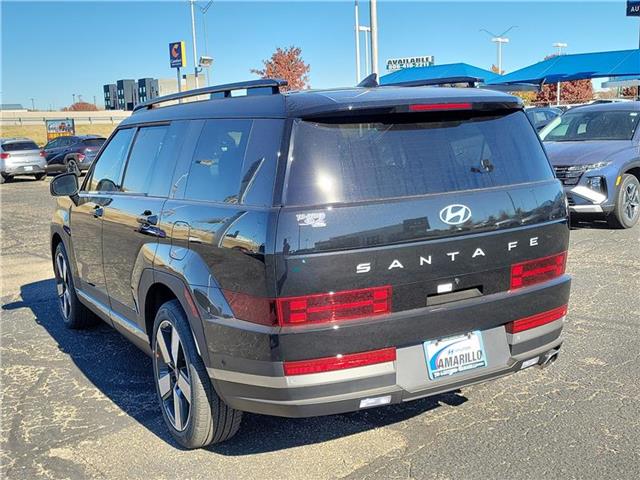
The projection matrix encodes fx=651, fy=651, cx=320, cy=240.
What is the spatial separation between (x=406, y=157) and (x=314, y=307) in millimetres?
872

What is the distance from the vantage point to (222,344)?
3.08 meters

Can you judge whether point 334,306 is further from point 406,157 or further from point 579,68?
point 579,68

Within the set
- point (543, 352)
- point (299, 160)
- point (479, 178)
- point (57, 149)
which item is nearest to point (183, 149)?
point (299, 160)

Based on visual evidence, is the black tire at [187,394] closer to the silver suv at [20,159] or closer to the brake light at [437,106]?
the brake light at [437,106]

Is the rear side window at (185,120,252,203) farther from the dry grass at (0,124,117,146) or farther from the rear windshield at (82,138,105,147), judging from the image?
the dry grass at (0,124,117,146)

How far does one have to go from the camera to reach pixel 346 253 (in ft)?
9.32

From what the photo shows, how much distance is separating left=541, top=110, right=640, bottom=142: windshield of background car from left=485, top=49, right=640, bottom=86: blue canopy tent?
41.8 feet

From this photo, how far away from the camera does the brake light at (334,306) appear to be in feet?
9.23

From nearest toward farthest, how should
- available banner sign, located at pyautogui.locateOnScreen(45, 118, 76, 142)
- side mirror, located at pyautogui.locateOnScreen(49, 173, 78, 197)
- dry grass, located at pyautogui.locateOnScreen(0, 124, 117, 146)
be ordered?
side mirror, located at pyautogui.locateOnScreen(49, 173, 78, 197) < available banner sign, located at pyautogui.locateOnScreen(45, 118, 76, 142) < dry grass, located at pyautogui.locateOnScreen(0, 124, 117, 146)

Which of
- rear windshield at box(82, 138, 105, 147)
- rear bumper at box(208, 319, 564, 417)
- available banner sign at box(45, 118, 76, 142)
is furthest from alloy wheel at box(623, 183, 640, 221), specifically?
available banner sign at box(45, 118, 76, 142)

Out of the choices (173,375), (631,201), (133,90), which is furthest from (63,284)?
(133,90)

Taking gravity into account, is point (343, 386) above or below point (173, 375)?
above

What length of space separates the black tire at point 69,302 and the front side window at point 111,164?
38.7 inches

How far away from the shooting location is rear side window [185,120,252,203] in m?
3.23
